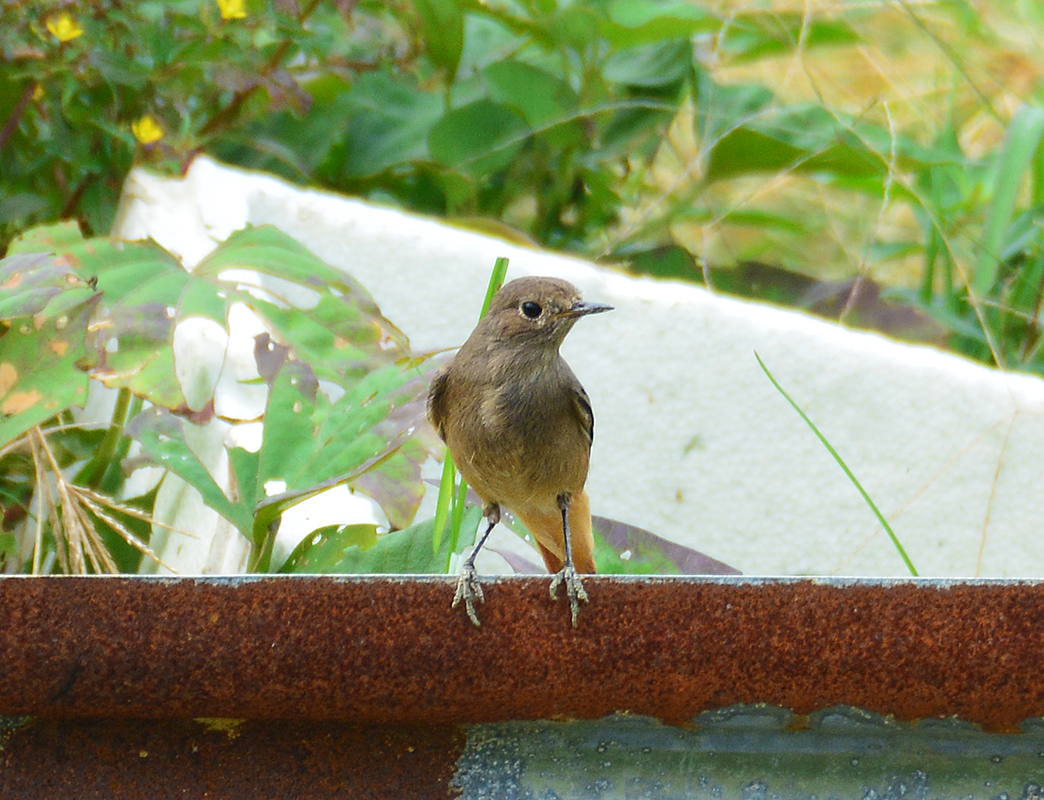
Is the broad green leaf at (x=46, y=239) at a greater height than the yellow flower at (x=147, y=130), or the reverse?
the broad green leaf at (x=46, y=239)

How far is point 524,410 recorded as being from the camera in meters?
2.10

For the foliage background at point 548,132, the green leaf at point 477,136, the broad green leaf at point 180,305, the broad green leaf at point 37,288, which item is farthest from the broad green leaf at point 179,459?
the green leaf at point 477,136

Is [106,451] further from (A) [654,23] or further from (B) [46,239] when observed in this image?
(A) [654,23]

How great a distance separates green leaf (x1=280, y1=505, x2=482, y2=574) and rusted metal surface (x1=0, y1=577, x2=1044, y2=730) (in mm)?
522

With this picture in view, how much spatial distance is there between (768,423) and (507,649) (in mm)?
1723

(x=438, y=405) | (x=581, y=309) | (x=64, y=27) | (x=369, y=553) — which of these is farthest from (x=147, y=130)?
(x=369, y=553)

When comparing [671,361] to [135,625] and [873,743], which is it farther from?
[135,625]

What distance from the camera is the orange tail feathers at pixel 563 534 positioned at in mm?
2162

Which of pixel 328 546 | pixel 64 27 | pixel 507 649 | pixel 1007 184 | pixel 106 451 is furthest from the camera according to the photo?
pixel 1007 184

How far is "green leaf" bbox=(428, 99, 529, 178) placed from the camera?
3.74m

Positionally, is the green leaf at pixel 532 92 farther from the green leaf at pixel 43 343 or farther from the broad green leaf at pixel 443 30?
the green leaf at pixel 43 343

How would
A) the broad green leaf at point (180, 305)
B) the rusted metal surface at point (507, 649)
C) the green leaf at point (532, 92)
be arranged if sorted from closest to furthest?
the rusted metal surface at point (507, 649)
the broad green leaf at point (180, 305)
the green leaf at point (532, 92)

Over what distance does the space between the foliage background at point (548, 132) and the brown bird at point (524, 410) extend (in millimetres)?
1017

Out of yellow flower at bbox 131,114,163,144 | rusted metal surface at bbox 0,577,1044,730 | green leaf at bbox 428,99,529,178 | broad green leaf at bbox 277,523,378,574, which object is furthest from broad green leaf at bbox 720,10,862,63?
rusted metal surface at bbox 0,577,1044,730
